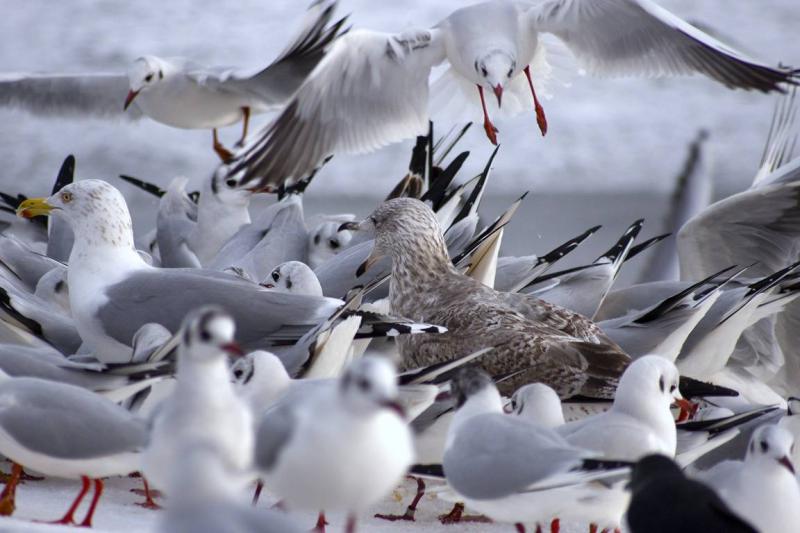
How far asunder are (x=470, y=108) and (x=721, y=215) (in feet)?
4.96

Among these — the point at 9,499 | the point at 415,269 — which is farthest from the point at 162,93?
the point at 9,499

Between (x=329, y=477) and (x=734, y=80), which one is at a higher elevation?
(x=734, y=80)

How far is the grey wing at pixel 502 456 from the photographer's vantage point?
6.82ft

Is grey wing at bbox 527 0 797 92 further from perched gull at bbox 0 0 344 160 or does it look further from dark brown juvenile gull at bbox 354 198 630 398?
dark brown juvenile gull at bbox 354 198 630 398

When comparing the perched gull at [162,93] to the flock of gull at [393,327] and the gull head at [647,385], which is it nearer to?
the flock of gull at [393,327]

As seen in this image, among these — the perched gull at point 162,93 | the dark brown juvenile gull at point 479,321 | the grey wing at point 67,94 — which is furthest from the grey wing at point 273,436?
the grey wing at point 67,94

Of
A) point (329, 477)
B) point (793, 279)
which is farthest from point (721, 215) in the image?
point (329, 477)

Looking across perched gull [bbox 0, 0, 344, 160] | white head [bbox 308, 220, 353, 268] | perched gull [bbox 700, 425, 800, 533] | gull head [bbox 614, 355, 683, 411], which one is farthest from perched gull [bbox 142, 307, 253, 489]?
perched gull [bbox 0, 0, 344, 160]

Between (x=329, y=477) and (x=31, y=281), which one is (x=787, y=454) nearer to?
(x=329, y=477)

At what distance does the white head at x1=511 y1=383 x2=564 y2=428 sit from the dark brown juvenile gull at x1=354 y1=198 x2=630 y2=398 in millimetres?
352

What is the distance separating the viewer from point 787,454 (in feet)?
7.76

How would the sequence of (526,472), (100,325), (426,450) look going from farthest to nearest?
(100,325), (426,450), (526,472)

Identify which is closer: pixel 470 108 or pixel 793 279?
pixel 793 279

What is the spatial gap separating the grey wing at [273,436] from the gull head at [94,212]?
1.26m
